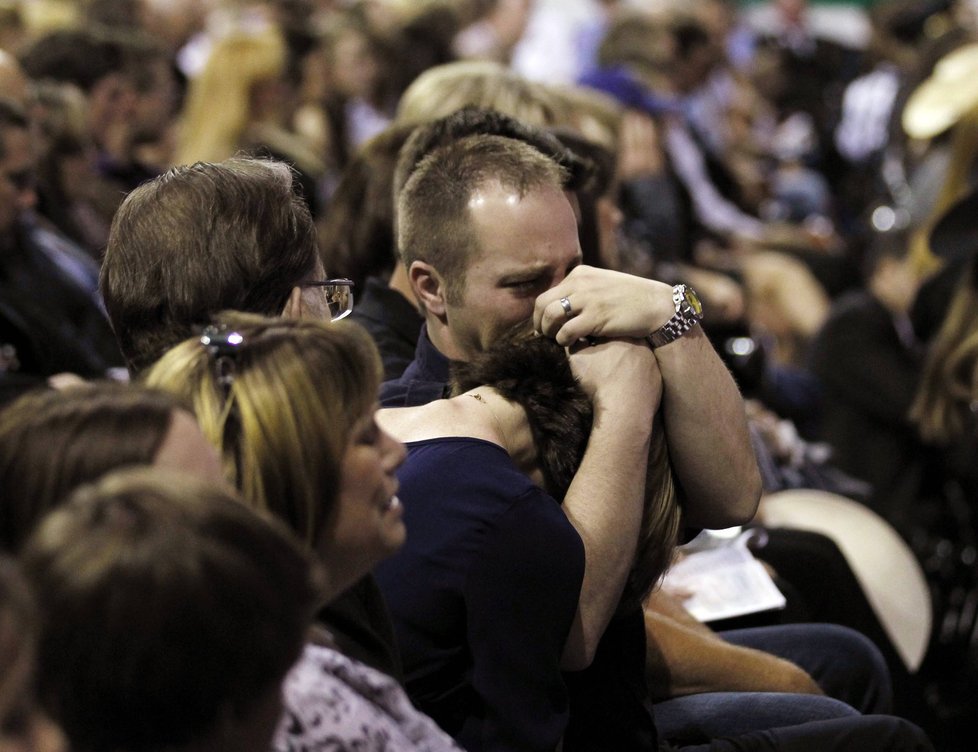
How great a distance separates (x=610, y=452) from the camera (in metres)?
1.96

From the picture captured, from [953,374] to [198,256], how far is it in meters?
2.45

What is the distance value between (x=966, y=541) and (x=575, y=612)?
2.49 m

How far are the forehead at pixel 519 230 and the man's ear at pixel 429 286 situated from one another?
85 millimetres

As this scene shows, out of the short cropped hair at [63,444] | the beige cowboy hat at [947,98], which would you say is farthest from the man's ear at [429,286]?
the beige cowboy hat at [947,98]

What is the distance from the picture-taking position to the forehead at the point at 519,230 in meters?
2.24

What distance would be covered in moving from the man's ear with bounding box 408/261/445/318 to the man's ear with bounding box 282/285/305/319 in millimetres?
352

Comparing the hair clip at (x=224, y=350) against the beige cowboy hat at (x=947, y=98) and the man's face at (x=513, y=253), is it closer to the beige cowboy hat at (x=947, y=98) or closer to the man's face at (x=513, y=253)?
the man's face at (x=513, y=253)

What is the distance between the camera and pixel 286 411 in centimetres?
153

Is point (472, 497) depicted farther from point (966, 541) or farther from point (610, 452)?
point (966, 541)

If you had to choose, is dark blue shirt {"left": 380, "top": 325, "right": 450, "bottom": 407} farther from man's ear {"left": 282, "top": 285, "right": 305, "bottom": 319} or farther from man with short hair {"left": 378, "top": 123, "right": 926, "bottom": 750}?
man's ear {"left": 282, "top": 285, "right": 305, "bottom": 319}

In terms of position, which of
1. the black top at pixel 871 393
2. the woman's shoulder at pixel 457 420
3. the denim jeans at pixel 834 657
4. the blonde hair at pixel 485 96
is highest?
the blonde hair at pixel 485 96

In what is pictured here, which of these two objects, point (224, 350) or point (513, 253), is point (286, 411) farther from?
point (513, 253)

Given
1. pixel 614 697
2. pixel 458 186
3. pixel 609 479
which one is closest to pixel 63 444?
pixel 609 479

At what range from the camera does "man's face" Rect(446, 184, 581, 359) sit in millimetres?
2244
